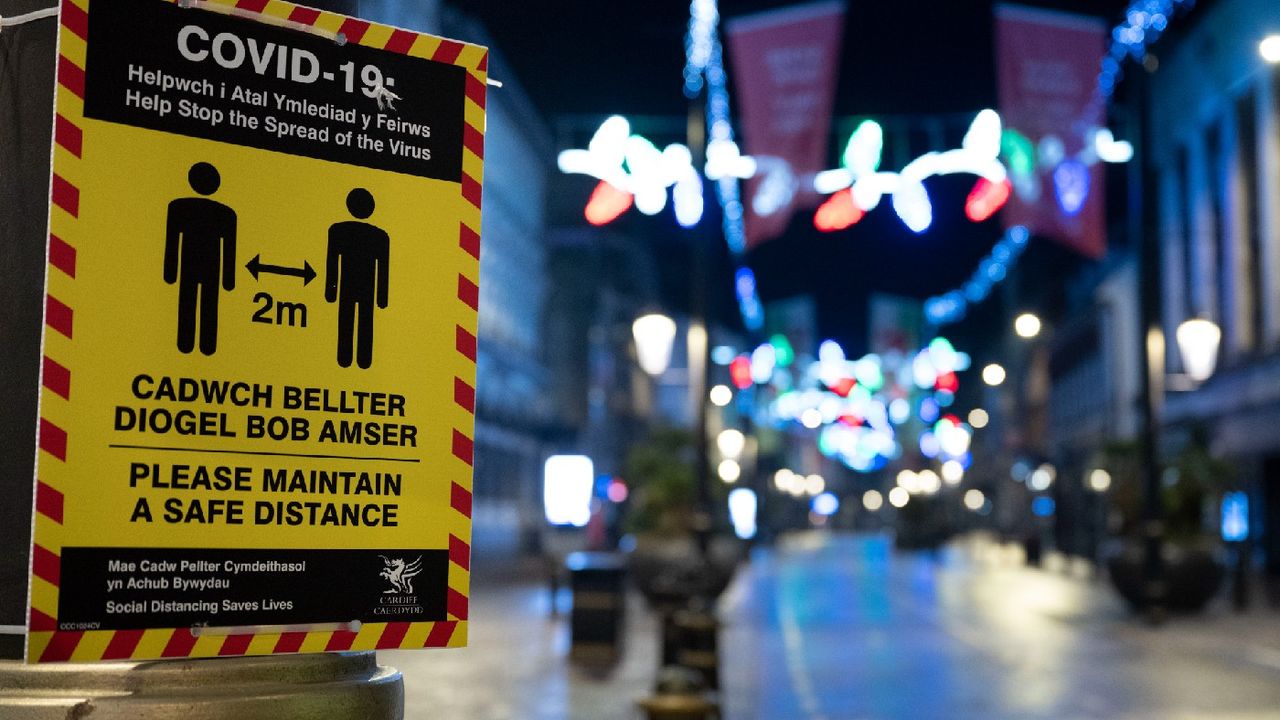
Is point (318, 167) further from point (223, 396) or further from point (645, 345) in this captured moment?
point (645, 345)

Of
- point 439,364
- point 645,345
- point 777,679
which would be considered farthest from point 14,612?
point 645,345

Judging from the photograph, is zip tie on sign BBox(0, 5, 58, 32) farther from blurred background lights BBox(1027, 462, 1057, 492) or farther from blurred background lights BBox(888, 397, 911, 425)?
blurred background lights BBox(1027, 462, 1057, 492)

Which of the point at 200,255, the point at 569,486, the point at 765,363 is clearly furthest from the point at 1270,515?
the point at 200,255

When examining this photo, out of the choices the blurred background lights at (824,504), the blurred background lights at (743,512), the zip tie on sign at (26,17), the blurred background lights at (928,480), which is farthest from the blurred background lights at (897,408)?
the blurred background lights at (824,504)

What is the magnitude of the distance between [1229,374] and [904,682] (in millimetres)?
28890

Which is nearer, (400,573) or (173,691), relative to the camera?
(173,691)

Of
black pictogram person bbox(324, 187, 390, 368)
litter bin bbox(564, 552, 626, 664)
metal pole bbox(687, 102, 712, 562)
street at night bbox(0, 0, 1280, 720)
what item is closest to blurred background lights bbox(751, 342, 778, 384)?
street at night bbox(0, 0, 1280, 720)

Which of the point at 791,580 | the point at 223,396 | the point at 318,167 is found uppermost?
the point at 318,167

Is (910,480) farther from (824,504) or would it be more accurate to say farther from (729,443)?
(824,504)

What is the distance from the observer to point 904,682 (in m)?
14.8

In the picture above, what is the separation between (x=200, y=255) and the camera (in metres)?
3.62

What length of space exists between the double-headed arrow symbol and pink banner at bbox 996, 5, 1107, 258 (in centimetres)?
1617

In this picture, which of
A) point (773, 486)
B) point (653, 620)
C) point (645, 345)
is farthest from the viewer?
point (773, 486)

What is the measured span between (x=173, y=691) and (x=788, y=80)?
52.9ft
